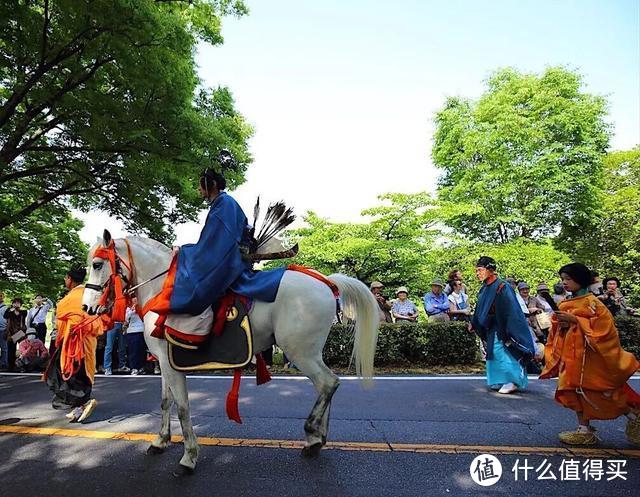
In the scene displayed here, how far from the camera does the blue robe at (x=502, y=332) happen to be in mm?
6168

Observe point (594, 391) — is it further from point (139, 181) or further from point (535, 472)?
point (139, 181)

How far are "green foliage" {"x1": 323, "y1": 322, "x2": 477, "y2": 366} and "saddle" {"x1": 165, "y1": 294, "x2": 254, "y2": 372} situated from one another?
17.5ft

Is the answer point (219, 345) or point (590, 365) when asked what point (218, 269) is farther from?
point (590, 365)

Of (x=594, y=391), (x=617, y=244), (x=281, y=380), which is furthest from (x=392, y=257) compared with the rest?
(x=617, y=244)

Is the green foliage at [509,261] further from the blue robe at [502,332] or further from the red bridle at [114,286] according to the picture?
the red bridle at [114,286]

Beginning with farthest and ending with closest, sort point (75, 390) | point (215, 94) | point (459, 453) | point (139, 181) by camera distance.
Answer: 1. point (215, 94)
2. point (139, 181)
3. point (75, 390)
4. point (459, 453)

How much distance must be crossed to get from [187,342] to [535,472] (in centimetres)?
296

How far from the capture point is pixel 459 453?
3.65 meters

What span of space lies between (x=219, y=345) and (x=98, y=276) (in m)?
1.33

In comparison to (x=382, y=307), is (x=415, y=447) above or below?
below

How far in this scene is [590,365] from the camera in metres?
3.84

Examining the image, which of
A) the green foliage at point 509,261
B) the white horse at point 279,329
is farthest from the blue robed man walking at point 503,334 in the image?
the green foliage at point 509,261

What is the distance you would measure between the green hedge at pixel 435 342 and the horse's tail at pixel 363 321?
180 inches

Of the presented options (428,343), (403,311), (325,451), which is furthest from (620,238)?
(325,451)
